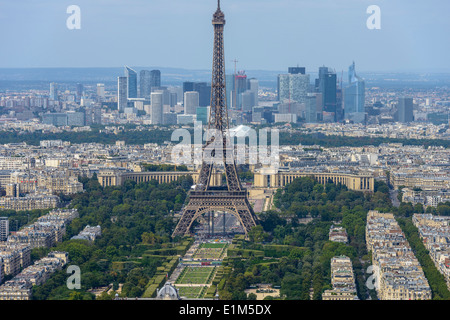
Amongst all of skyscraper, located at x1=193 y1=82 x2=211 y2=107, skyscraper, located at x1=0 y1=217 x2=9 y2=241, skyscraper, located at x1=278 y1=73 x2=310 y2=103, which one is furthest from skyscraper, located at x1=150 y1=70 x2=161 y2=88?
skyscraper, located at x1=0 y1=217 x2=9 y2=241

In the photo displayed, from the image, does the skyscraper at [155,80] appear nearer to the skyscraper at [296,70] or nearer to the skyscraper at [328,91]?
the skyscraper at [296,70]

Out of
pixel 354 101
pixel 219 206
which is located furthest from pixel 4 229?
pixel 354 101

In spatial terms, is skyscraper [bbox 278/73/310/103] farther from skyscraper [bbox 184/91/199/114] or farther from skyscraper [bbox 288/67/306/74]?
skyscraper [bbox 184/91/199/114]

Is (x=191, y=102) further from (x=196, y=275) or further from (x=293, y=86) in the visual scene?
(x=196, y=275)

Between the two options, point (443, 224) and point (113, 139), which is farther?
point (113, 139)

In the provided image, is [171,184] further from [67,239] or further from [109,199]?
[67,239]
